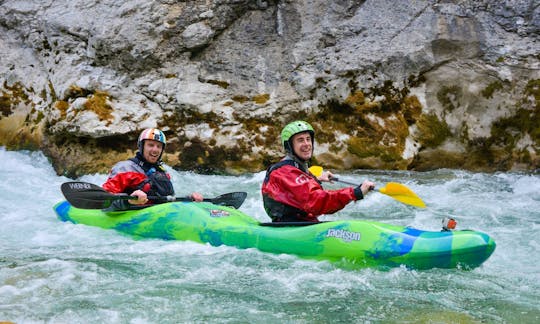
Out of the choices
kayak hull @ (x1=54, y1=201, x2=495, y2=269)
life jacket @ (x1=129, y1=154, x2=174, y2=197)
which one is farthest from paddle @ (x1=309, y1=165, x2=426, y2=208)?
life jacket @ (x1=129, y1=154, x2=174, y2=197)

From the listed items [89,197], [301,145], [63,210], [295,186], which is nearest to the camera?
[295,186]

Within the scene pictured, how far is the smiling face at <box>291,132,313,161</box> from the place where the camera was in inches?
224

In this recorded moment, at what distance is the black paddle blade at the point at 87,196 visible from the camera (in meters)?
6.81

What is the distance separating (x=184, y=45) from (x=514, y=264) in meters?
7.78

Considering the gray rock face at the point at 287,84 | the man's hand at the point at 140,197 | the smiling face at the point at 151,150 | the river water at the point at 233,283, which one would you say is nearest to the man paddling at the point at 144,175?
the smiling face at the point at 151,150

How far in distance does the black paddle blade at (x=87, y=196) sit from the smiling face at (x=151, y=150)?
752 millimetres

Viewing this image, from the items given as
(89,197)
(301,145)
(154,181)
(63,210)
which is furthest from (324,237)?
(63,210)

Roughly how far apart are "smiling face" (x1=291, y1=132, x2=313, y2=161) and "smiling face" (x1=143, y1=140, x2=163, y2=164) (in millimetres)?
2308

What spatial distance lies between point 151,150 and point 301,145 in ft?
7.97

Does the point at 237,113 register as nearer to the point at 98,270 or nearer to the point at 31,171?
the point at 31,171

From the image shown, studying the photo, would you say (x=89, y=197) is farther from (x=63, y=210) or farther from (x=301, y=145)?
(x=301, y=145)

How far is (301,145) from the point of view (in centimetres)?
569

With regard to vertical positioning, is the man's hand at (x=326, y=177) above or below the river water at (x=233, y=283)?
above

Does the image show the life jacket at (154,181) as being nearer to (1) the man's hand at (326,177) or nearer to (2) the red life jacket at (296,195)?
(2) the red life jacket at (296,195)
